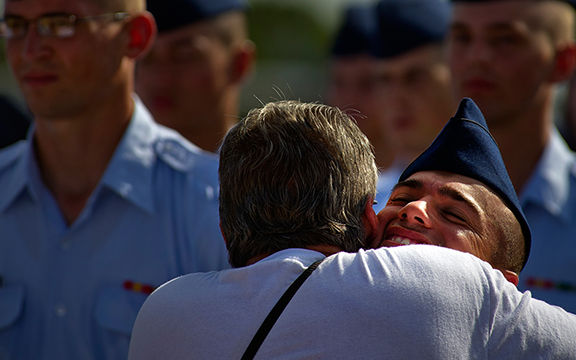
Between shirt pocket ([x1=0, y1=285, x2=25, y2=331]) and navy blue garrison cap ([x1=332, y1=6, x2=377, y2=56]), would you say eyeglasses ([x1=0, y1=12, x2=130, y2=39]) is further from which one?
navy blue garrison cap ([x1=332, y1=6, x2=377, y2=56])

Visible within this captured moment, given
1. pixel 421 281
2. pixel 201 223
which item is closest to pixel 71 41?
pixel 201 223

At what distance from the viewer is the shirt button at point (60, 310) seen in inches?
112

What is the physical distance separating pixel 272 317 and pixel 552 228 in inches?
98.3

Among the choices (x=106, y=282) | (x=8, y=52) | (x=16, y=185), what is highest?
(x=8, y=52)

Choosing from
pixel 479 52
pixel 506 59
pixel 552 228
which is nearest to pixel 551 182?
pixel 552 228

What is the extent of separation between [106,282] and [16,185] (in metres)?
0.68

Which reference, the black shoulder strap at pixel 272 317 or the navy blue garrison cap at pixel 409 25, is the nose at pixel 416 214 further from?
the navy blue garrison cap at pixel 409 25

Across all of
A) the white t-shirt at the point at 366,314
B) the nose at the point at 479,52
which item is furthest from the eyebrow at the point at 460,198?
the nose at the point at 479,52

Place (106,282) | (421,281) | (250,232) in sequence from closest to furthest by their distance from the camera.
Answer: (421,281)
(250,232)
(106,282)

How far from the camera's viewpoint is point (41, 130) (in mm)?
3238

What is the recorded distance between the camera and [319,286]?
5.04 ft

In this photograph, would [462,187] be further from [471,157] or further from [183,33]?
[183,33]

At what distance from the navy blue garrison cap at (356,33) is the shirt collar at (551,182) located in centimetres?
294

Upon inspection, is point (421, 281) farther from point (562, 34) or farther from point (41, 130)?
point (562, 34)
